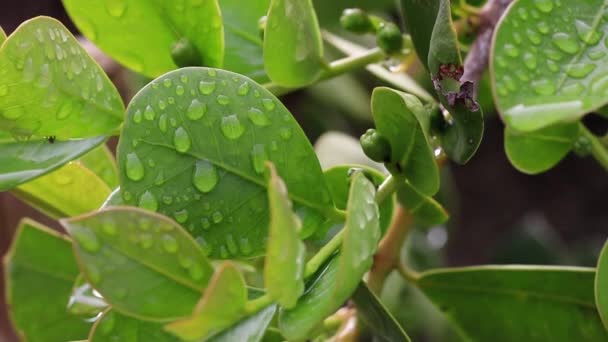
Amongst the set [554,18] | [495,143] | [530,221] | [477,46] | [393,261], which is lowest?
[495,143]

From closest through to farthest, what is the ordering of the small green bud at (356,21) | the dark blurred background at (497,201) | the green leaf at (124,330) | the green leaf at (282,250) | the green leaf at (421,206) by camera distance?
the green leaf at (282,250)
the green leaf at (124,330)
the green leaf at (421,206)
the small green bud at (356,21)
the dark blurred background at (497,201)

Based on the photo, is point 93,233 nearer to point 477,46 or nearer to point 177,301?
point 177,301

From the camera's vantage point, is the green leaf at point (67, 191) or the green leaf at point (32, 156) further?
the green leaf at point (67, 191)

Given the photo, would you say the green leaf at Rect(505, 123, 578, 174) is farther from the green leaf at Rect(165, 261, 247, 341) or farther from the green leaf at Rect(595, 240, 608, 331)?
the green leaf at Rect(165, 261, 247, 341)

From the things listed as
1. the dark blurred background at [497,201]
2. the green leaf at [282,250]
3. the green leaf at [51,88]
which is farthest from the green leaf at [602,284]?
the dark blurred background at [497,201]

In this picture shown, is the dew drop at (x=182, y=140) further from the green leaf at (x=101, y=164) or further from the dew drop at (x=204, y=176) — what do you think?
the green leaf at (x=101, y=164)

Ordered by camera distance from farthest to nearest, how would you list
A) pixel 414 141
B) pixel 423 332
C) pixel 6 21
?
1. pixel 6 21
2. pixel 423 332
3. pixel 414 141

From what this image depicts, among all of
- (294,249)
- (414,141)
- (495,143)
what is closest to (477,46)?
(414,141)
